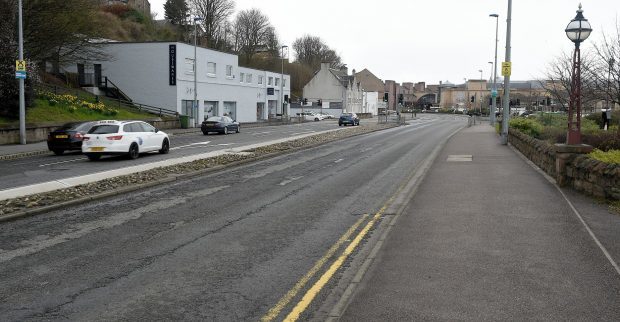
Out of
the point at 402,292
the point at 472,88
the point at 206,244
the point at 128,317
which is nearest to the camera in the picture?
the point at 128,317

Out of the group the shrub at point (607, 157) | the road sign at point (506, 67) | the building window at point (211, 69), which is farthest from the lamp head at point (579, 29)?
the building window at point (211, 69)

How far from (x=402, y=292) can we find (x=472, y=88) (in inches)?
6885

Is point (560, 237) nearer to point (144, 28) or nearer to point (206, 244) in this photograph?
point (206, 244)

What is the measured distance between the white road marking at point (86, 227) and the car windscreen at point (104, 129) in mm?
9797

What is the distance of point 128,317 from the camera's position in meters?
5.46

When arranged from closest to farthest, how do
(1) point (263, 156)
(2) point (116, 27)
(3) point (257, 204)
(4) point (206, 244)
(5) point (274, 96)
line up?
(4) point (206, 244) → (3) point (257, 204) → (1) point (263, 156) → (2) point (116, 27) → (5) point (274, 96)

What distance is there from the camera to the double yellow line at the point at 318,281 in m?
5.59

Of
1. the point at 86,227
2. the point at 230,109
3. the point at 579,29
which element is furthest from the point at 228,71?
the point at 86,227

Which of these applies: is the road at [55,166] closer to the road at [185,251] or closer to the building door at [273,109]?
the road at [185,251]

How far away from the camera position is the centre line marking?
557 centimetres

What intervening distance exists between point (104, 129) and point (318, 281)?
17120 millimetres

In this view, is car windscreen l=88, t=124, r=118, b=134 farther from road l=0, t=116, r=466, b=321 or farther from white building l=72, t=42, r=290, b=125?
white building l=72, t=42, r=290, b=125

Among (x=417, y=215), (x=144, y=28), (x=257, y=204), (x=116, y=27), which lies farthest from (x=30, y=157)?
(x=144, y=28)

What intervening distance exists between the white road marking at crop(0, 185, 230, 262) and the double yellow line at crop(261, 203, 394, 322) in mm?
4007
